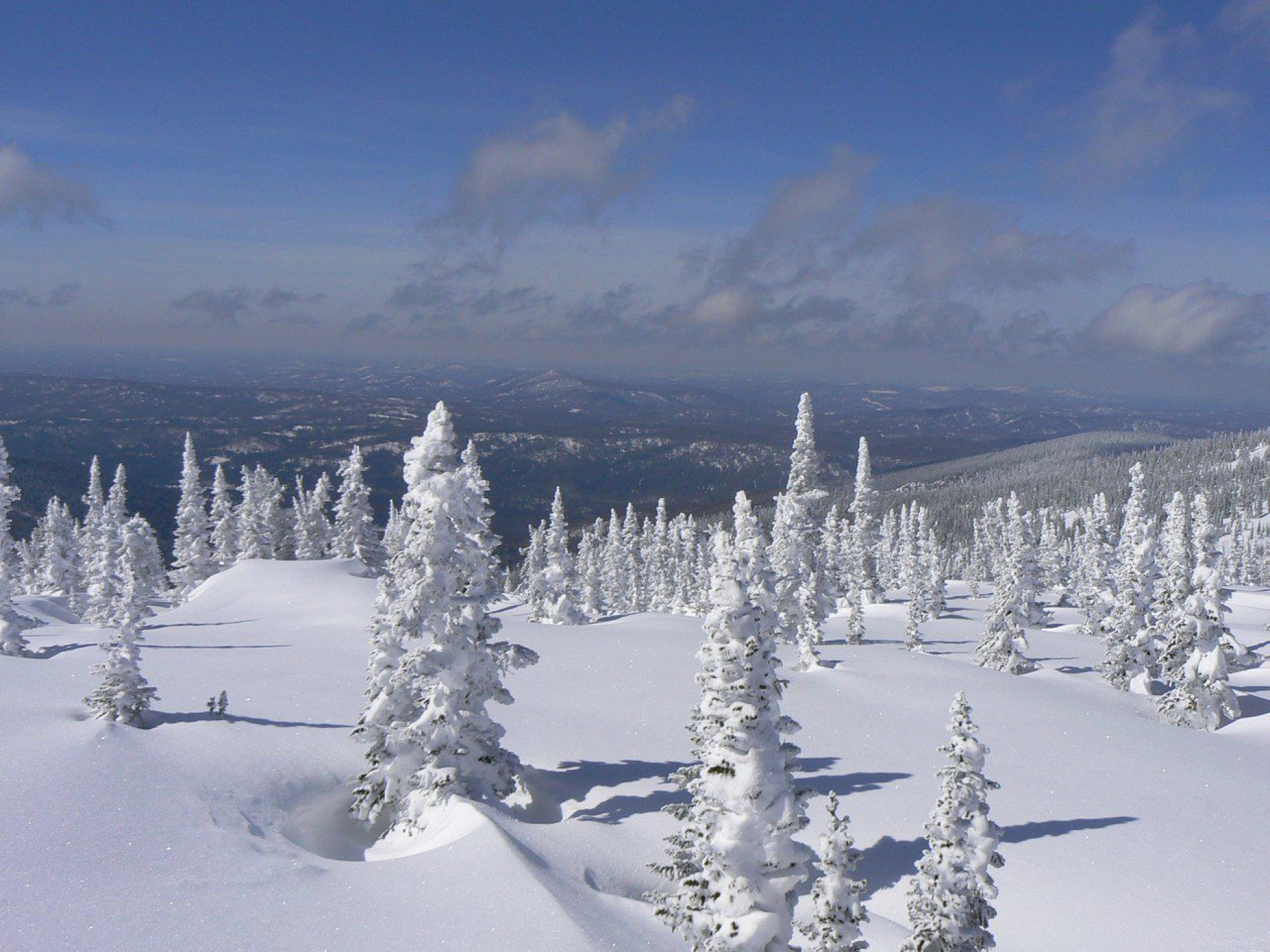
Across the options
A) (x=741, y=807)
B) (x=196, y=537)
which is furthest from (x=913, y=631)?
(x=196, y=537)

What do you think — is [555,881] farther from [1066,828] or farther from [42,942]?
[1066,828]

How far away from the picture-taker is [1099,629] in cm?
5722

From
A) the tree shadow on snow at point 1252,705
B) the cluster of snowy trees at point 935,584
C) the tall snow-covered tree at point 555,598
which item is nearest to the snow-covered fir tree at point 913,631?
the cluster of snowy trees at point 935,584

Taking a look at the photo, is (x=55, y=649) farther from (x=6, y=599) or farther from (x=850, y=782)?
(x=850, y=782)

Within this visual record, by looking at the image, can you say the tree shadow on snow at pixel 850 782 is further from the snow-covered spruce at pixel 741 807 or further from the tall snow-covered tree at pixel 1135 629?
the tall snow-covered tree at pixel 1135 629

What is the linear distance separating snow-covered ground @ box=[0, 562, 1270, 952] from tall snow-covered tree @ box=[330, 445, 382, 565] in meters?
30.9

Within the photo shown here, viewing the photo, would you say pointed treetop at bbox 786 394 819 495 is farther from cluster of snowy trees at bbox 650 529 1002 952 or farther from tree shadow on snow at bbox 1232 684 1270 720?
cluster of snowy trees at bbox 650 529 1002 952

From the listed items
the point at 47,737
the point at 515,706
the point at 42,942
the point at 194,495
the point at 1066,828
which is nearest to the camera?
the point at 42,942

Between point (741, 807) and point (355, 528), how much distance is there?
59.8m

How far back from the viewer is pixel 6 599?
1475 inches

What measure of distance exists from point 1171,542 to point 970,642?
74.7 ft

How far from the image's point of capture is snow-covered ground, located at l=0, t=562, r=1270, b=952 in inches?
461

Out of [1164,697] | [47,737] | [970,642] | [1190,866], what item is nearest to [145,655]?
[47,737]

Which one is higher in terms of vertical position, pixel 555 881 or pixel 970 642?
pixel 555 881
